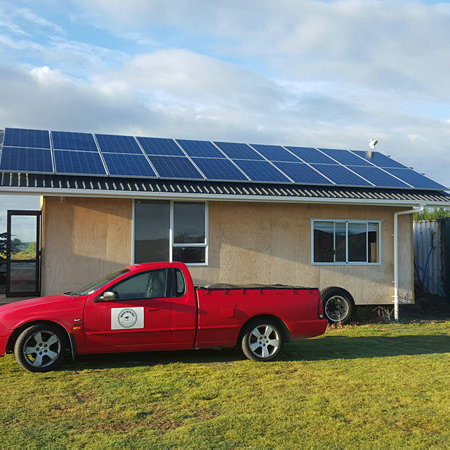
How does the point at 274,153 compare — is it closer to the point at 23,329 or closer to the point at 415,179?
the point at 415,179

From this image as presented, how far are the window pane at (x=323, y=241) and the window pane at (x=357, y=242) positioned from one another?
498 millimetres

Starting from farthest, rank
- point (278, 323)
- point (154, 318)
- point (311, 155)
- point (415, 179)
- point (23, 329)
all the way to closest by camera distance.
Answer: point (311, 155), point (415, 179), point (278, 323), point (154, 318), point (23, 329)

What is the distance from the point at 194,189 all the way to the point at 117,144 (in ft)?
10.1

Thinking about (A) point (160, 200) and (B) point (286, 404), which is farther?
Answer: (A) point (160, 200)

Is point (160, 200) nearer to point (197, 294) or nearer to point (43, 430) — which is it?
point (197, 294)

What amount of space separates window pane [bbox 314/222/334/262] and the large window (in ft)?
9.10

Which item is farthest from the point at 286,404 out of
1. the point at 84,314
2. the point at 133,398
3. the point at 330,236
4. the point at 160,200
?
the point at 330,236

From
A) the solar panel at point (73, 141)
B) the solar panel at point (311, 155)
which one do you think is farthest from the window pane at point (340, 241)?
the solar panel at point (73, 141)

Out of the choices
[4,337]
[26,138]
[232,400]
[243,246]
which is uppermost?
[26,138]

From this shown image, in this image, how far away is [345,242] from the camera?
557 inches

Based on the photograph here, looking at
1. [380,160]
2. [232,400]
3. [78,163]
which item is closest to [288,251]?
[78,163]

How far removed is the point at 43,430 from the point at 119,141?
10115 millimetres

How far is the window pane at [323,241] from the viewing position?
13.9 metres

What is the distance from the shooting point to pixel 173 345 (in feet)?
28.6
